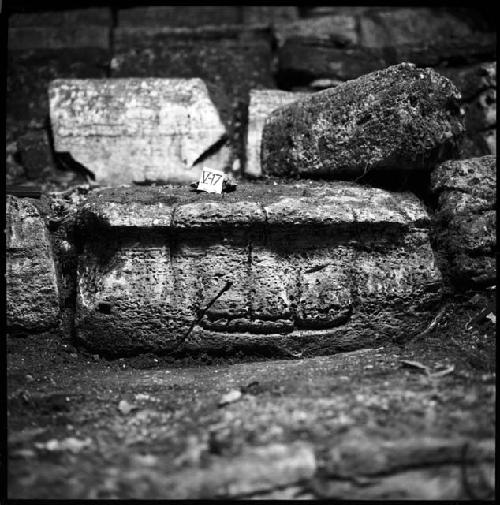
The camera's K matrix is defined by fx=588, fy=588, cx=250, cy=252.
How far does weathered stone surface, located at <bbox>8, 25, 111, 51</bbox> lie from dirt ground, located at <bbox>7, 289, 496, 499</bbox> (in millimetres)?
1730

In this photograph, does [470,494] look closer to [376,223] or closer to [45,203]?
→ [376,223]

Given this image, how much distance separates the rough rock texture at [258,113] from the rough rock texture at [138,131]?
4.9 inches

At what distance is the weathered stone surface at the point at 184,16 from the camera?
3261 mm

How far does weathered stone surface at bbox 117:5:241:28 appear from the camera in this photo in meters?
3.26

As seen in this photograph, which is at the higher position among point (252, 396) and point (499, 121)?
point (499, 121)

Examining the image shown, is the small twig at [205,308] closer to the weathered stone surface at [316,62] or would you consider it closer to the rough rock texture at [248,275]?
the rough rock texture at [248,275]

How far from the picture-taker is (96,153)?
2.63 metres

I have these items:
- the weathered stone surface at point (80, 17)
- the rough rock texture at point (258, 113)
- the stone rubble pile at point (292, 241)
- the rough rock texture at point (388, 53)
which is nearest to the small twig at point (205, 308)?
the stone rubble pile at point (292, 241)

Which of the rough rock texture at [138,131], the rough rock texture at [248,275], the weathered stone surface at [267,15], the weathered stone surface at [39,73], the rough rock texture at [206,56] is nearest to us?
the rough rock texture at [248,275]

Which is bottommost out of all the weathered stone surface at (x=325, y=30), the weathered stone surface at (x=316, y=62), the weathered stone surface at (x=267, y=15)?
the weathered stone surface at (x=316, y=62)

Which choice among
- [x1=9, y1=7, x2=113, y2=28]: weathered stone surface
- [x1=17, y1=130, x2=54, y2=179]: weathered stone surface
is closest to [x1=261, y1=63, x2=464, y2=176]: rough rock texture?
[x1=17, y1=130, x2=54, y2=179]: weathered stone surface

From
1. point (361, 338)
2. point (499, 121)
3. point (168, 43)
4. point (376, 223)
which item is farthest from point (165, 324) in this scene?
point (168, 43)

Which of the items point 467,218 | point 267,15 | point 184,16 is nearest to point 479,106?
point 467,218

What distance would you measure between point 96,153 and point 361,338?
4.72 ft
